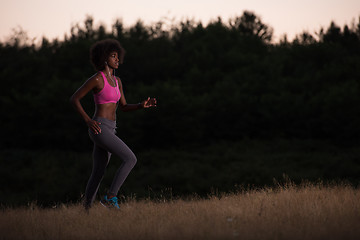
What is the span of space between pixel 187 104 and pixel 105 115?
79.8 ft

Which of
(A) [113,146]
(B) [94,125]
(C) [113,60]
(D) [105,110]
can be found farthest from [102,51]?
(A) [113,146]

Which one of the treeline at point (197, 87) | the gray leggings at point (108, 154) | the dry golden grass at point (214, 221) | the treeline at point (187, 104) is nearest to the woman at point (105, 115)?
the gray leggings at point (108, 154)

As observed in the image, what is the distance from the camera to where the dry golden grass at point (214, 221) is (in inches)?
165

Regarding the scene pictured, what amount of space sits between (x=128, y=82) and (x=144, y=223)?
96.4ft

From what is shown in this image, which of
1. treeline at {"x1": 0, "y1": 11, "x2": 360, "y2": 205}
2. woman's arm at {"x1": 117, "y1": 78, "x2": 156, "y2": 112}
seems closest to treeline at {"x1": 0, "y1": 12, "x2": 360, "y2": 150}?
treeline at {"x1": 0, "y1": 11, "x2": 360, "y2": 205}

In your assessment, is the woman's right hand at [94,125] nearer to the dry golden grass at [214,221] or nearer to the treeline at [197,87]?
the dry golden grass at [214,221]

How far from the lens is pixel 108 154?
5.44 meters

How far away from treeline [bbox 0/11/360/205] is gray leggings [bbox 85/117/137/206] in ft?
57.1

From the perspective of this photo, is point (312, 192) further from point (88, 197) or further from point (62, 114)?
point (62, 114)

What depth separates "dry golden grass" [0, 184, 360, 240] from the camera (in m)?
4.19

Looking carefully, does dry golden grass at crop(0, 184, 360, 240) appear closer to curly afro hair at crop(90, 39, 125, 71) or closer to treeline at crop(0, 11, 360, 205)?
curly afro hair at crop(90, 39, 125, 71)

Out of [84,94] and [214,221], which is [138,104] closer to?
[84,94]

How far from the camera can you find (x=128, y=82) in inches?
1324

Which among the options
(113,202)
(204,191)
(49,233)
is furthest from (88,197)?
(204,191)
